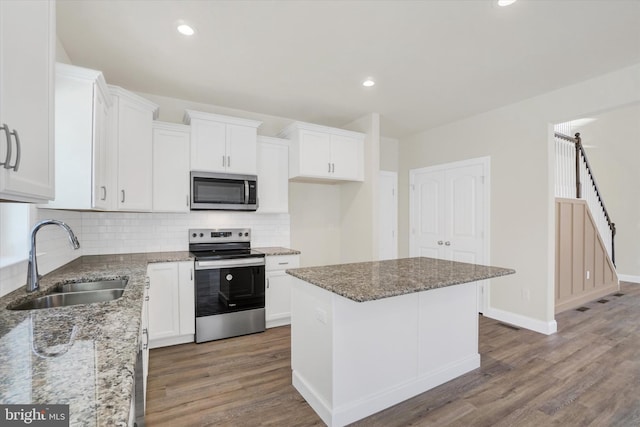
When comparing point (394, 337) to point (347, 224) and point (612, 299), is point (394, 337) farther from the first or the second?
point (612, 299)

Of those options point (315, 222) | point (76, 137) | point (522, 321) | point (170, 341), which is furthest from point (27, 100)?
point (522, 321)

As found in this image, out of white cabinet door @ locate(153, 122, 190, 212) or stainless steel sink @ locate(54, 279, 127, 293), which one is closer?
stainless steel sink @ locate(54, 279, 127, 293)

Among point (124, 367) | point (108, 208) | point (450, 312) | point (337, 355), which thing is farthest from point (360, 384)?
point (108, 208)

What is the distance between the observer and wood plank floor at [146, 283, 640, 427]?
1.94 meters

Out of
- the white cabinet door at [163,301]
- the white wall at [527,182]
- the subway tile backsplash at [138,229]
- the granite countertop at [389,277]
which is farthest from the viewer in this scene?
the white wall at [527,182]

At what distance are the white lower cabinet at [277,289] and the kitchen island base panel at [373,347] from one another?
3.79 feet

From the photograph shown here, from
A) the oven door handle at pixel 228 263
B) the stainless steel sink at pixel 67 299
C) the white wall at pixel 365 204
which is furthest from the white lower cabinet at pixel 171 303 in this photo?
the white wall at pixel 365 204

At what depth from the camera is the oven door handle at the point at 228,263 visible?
302cm

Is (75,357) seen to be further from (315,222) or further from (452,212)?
(452,212)

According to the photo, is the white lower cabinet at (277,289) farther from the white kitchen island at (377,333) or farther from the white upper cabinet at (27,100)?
the white upper cabinet at (27,100)

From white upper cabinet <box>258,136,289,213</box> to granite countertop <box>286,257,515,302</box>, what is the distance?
1.64 metres

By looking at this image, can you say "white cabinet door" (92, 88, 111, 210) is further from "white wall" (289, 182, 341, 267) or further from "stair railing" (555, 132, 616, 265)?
"stair railing" (555, 132, 616, 265)

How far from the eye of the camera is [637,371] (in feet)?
8.23

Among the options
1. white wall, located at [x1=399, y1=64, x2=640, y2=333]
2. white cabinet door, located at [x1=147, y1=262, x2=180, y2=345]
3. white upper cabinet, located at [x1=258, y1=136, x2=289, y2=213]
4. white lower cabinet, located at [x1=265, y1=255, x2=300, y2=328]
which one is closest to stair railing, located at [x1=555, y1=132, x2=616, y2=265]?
white wall, located at [x1=399, y1=64, x2=640, y2=333]
